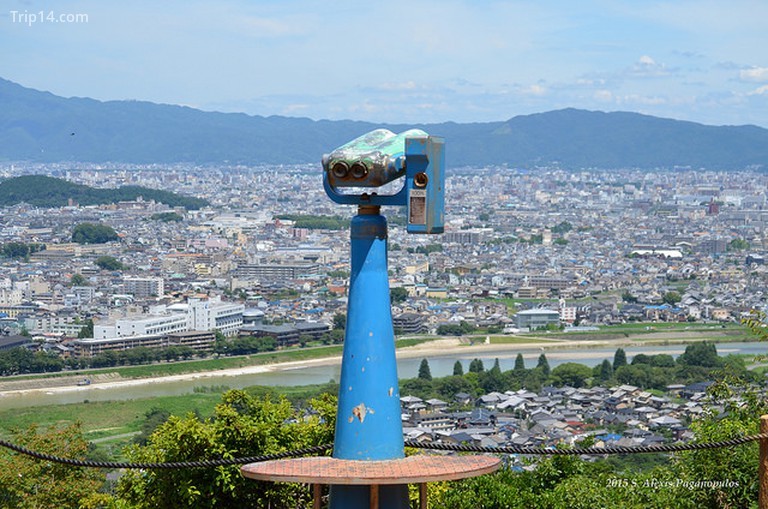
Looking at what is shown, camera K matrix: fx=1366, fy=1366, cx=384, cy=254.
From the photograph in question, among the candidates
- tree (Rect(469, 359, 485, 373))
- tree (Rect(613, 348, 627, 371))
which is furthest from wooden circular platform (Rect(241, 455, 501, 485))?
tree (Rect(613, 348, 627, 371))

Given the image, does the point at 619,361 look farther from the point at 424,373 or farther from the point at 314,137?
the point at 314,137

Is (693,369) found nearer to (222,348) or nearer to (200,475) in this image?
(222,348)

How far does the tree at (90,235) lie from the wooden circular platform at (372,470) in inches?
1845

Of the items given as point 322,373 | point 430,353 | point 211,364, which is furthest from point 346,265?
point 322,373

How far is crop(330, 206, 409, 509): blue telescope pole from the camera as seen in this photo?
2398mm

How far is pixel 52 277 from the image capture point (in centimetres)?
3844

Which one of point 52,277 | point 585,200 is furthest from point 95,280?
point 585,200

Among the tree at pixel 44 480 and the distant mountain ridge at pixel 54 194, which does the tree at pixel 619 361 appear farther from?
the distant mountain ridge at pixel 54 194

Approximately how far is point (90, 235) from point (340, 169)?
4735 cm

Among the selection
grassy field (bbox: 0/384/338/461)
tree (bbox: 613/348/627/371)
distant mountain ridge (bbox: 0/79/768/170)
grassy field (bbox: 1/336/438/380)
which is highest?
distant mountain ridge (bbox: 0/79/768/170)

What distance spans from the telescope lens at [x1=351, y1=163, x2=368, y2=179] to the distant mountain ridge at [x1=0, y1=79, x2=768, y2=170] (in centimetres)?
10120

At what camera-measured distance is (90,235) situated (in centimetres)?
4859

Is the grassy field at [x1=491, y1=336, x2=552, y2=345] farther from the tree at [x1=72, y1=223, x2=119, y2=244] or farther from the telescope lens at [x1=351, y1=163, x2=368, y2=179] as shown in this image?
the tree at [x1=72, y1=223, x2=119, y2=244]

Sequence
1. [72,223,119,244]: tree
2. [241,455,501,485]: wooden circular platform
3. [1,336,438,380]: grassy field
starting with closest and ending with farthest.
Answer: [241,455,501,485]: wooden circular platform → [1,336,438,380]: grassy field → [72,223,119,244]: tree
